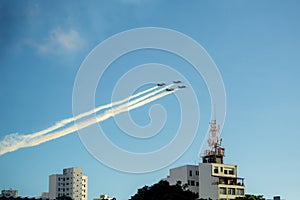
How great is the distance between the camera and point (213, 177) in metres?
146

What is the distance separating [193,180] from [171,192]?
50102mm

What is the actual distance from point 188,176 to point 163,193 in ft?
160

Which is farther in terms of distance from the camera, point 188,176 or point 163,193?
point 188,176

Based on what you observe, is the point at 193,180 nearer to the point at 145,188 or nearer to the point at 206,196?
the point at 206,196

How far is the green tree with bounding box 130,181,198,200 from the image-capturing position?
322 feet

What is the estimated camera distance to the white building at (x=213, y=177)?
144 metres

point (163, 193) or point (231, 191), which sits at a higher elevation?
point (231, 191)

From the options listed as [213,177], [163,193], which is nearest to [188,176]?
[213,177]

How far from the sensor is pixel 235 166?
15325 cm

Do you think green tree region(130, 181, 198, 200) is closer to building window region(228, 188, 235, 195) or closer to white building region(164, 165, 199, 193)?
white building region(164, 165, 199, 193)

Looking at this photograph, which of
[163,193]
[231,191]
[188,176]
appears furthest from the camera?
[188,176]

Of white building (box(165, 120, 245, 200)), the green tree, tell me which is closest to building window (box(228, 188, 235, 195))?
white building (box(165, 120, 245, 200))

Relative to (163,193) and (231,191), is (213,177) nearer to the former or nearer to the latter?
(231,191)

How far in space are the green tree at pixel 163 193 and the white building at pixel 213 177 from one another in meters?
41.1
